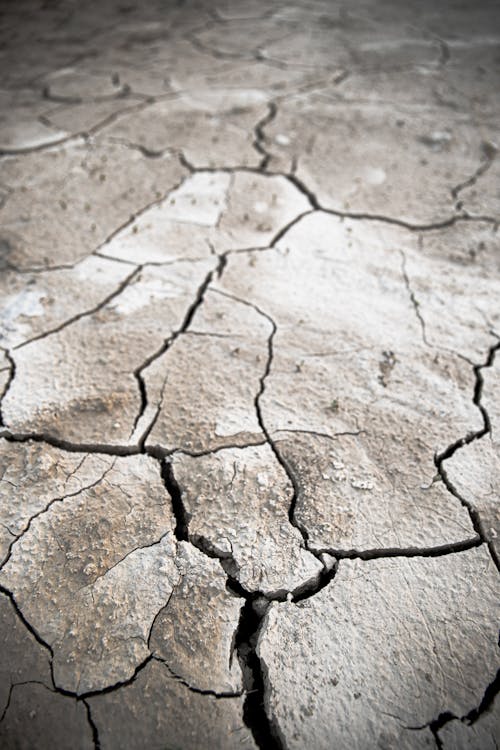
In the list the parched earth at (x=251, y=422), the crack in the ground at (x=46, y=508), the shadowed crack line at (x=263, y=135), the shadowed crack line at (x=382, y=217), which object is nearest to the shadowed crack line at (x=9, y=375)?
the parched earth at (x=251, y=422)

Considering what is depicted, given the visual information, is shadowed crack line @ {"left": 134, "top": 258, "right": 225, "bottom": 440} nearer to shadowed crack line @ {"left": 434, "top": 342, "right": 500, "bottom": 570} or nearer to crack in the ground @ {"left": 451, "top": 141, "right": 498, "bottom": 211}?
shadowed crack line @ {"left": 434, "top": 342, "right": 500, "bottom": 570}

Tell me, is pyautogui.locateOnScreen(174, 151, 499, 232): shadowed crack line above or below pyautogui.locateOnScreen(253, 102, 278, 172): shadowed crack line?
below

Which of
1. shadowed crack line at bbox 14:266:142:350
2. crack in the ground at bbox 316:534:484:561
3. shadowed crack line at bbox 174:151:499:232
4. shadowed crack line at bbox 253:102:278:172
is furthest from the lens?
shadowed crack line at bbox 253:102:278:172

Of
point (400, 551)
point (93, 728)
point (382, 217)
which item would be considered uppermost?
point (382, 217)

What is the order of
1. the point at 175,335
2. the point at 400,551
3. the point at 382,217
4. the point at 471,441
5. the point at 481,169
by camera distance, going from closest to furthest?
the point at 400,551
the point at 471,441
the point at 175,335
the point at 382,217
the point at 481,169

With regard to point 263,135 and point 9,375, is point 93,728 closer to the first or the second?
point 9,375

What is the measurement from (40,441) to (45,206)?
153 centimetres

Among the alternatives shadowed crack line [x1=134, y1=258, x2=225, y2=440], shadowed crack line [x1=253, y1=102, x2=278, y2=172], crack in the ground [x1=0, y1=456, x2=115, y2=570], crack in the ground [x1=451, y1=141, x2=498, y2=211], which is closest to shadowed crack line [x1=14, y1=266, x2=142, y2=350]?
shadowed crack line [x1=134, y1=258, x2=225, y2=440]

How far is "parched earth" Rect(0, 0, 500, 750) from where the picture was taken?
3.81 feet

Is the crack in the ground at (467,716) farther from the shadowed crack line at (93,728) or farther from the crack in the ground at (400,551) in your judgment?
the shadowed crack line at (93,728)

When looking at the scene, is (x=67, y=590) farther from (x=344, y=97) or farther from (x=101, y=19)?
(x=101, y=19)

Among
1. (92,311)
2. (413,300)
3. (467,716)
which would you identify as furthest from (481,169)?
(467,716)

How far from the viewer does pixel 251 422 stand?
1677 mm

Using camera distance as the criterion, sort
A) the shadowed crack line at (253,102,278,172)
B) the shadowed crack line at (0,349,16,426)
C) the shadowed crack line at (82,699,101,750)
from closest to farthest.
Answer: the shadowed crack line at (82,699,101,750)
the shadowed crack line at (0,349,16,426)
the shadowed crack line at (253,102,278,172)
